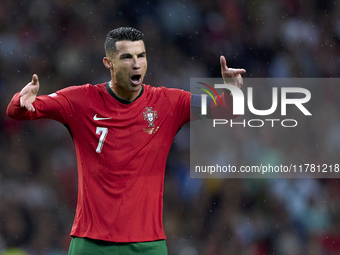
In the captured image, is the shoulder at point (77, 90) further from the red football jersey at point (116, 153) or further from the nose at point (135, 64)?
the nose at point (135, 64)

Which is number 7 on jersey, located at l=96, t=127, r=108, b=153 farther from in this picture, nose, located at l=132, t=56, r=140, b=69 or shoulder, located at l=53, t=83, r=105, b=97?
nose, located at l=132, t=56, r=140, b=69

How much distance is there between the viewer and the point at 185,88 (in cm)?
568

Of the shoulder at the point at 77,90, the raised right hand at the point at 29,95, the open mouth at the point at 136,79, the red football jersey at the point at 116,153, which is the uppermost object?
the open mouth at the point at 136,79

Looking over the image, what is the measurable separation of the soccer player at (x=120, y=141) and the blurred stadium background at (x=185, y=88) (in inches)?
98.2

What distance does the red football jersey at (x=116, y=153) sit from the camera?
2846 mm

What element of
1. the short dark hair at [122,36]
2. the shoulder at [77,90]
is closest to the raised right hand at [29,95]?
the shoulder at [77,90]

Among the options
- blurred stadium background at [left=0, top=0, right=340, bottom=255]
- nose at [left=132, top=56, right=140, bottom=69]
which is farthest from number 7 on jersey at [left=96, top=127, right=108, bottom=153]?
blurred stadium background at [left=0, top=0, right=340, bottom=255]

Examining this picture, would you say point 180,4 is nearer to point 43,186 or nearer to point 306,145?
point 306,145

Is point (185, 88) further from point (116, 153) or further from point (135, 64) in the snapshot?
point (116, 153)

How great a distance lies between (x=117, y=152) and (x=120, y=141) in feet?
0.21

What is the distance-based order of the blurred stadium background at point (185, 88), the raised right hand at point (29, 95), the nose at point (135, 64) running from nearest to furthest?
the raised right hand at point (29, 95) < the nose at point (135, 64) < the blurred stadium background at point (185, 88)

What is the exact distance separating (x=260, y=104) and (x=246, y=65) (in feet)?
1.45

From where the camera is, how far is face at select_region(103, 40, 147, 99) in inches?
117

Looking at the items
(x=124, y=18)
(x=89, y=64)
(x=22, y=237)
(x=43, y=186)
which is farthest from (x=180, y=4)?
(x=22, y=237)
